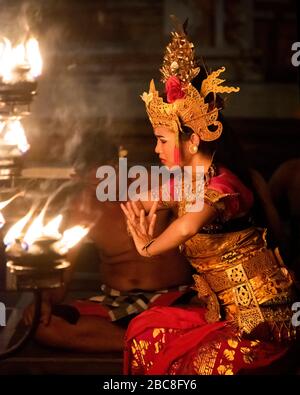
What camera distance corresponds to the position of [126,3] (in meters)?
9.59

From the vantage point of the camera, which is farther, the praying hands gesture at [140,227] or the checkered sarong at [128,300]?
the checkered sarong at [128,300]

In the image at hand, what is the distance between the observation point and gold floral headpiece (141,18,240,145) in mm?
3916

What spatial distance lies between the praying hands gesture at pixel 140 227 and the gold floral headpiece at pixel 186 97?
414 mm

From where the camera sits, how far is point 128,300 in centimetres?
480

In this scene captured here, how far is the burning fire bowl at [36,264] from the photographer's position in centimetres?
325

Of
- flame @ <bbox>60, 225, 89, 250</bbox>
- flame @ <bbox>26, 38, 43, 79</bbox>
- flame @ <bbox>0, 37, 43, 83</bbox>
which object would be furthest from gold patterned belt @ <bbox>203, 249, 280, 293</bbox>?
flame @ <bbox>26, 38, 43, 79</bbox>

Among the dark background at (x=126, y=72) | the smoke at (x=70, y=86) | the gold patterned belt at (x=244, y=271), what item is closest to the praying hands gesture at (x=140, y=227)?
the gold patterned belt at (x=244, y=271)

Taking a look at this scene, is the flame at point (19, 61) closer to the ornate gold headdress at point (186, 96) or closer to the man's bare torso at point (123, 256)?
the man's bare torso at point (123, 256)

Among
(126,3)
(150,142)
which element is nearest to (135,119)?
(150,142)

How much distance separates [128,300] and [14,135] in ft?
4.03

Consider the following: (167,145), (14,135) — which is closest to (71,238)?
(167,145)

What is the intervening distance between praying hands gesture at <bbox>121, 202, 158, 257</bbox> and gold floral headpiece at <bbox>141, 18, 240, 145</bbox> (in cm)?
41

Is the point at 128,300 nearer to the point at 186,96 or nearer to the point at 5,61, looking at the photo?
the point at 186,96

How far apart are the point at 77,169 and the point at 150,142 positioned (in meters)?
2.48
